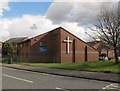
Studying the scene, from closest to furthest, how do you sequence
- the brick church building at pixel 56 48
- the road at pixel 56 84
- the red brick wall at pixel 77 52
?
the road at pixel 56 84
the red brick wall at pixel 77 52
the brick church building at pixel 56 48

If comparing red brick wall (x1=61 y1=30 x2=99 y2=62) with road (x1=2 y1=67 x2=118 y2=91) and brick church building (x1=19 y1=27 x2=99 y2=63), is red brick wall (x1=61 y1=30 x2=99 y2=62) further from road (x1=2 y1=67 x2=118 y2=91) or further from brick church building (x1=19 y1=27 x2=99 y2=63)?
road (x1=2 y1=67 x2=118 y2=91)

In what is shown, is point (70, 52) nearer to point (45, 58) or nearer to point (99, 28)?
point (45, 58)

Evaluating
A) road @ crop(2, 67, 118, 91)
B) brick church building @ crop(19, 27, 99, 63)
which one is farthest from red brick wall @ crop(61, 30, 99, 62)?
road @ crop(2, 67, 118, 91)

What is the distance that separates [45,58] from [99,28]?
30086 mm

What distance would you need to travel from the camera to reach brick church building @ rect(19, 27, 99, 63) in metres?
60.3

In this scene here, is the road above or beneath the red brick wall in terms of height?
beneath

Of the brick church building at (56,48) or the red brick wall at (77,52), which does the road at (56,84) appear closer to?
the brick church building at (56,48)

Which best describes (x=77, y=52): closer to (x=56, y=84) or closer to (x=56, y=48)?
(x=56, y=48)

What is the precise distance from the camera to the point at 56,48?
6156cm

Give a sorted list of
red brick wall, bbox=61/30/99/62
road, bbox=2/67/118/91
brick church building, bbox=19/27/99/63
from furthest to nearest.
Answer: brick church building, bbox=19/27/99/63
red brick wall, bbox=61/30/99/62
road, bbox=2/67/118/91

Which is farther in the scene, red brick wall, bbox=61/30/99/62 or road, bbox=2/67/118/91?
red brick wall, bbox=61/30/99/62

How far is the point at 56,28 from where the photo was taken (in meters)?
61.7

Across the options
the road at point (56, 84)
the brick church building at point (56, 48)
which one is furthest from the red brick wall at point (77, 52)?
the road at point (56, 84)

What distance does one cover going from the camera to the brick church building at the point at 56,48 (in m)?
60.3
